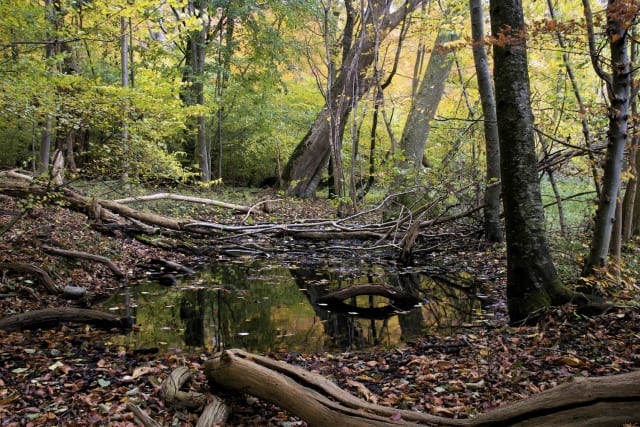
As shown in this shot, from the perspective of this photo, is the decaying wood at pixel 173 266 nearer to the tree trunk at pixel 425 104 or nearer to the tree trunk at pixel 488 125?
the tree trunk at pixel 488 125

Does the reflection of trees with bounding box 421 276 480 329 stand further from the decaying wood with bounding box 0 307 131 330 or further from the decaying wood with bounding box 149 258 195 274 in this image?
the decaying wood with bounding box 149 258 195 274

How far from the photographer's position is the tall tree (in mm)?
4668

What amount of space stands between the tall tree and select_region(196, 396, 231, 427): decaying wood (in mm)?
3151

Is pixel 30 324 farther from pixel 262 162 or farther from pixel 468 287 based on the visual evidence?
pixel 262 162

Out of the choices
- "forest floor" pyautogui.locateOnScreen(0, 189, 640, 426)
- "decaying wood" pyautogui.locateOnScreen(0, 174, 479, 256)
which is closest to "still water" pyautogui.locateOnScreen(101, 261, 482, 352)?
"forest floor" pyautogui.locateOnScreen(0, 189, 640, 426)

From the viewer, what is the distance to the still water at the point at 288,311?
5289 mm

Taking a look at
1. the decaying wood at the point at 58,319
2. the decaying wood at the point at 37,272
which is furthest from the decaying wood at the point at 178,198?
the decaying wood at the point at 58,319

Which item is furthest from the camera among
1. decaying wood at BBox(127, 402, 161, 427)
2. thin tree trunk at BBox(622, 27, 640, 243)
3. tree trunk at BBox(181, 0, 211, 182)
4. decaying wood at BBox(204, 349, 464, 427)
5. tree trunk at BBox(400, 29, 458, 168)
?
tree trunk at BBox(181, 0, 211, 182)

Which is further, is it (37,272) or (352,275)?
(352,275)

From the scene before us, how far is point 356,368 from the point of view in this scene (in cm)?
430

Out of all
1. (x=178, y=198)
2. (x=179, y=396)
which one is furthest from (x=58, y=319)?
(x=178, y=198)

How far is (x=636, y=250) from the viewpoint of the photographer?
655cm

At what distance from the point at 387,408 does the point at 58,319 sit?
4068 mm

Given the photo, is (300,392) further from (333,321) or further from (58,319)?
(58,319)
